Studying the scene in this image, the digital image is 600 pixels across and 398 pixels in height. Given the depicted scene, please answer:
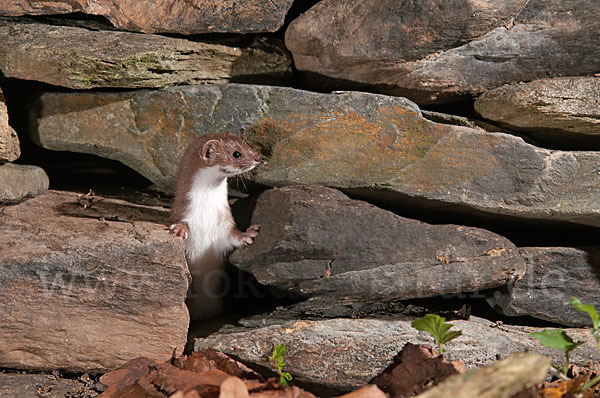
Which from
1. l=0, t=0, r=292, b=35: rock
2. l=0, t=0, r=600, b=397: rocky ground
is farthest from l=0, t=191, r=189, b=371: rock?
l=0, t=0, r=292, b=35: rock

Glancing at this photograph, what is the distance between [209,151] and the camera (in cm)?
392

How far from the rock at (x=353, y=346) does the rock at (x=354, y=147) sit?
0.87m

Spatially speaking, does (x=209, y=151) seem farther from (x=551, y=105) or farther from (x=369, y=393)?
(x=551, y=105)

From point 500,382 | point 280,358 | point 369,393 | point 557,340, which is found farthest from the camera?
point 280,358

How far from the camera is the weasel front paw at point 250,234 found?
4.03 m

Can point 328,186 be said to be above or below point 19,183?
above

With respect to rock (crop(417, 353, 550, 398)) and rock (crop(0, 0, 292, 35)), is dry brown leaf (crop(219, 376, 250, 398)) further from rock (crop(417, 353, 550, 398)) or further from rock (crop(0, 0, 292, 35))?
rock (crop(0, 0, 292, 35))

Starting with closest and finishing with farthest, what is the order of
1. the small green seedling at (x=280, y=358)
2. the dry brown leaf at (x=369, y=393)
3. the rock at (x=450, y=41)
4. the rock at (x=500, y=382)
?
the rock at (x=500, y=382) < the dry brown leaf at (x=369, y=393) < the small green seedling at (x=280, y=358) < the rock at (x=450, y=41)

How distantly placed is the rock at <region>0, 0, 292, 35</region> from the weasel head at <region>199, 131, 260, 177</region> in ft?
2.62

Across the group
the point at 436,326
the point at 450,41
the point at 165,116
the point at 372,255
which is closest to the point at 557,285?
the point at 372,255

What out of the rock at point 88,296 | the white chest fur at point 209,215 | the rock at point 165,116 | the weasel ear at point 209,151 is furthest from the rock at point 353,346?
the rock at point 165,116

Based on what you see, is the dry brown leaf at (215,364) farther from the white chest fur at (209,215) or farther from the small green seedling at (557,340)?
the small green seedling at (557,340)

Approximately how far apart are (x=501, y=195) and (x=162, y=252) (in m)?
2.31

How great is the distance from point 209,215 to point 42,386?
1.57 meters
